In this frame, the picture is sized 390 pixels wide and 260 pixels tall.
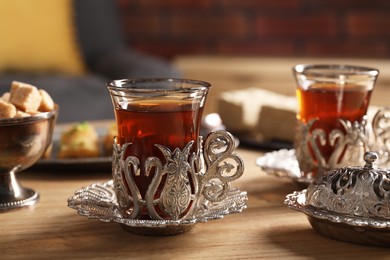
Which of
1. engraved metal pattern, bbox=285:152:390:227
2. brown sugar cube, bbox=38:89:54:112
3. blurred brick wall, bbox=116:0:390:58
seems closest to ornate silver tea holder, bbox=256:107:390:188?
engraved metal pattern, bbox=285:152:390:227

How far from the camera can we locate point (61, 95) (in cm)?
276

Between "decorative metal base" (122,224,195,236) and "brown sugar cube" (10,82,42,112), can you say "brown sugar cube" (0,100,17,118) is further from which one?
"decorative metal base" (122,224,195,236)

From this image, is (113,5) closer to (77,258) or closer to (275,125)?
(275,125)

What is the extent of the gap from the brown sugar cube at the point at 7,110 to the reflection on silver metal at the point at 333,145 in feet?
1.51

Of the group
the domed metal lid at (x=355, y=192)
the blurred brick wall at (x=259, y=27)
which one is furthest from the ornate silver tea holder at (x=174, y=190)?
the blurred brick wall at (x=259, y=27)

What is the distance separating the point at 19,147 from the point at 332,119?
1.61ft

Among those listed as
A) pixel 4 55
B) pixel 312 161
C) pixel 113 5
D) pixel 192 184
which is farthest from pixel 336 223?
pixel 113 5

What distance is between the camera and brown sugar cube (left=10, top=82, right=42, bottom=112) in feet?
3.61

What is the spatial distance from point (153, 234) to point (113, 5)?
2770 mm

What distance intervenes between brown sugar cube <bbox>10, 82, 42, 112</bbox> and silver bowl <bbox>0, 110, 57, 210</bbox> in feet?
0.08

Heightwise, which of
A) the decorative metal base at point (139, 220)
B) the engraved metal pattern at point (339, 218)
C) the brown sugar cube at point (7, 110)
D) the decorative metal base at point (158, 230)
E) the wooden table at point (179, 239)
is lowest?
the wooden table at point (179, 239)

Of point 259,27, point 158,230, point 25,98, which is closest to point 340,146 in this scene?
point 158,230

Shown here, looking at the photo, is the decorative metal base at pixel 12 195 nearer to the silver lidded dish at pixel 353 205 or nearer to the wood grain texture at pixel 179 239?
the wood grain texture at pixel 179 239

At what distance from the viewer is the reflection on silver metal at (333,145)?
118 cm
